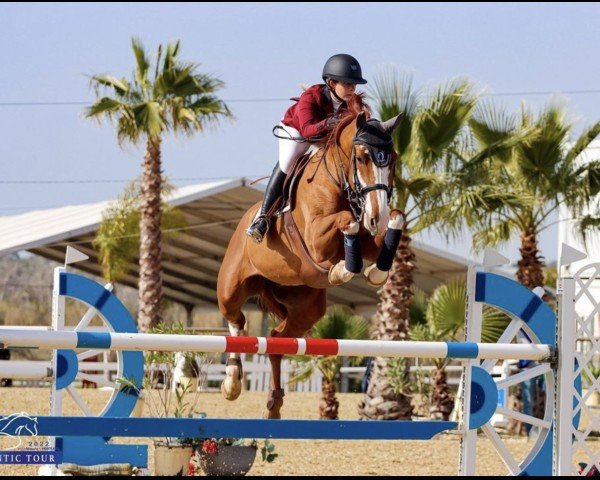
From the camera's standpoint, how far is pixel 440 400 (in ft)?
47.3

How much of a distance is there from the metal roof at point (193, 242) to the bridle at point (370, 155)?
15.8 meters

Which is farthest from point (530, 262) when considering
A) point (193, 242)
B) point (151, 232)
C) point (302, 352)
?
point (193, 242)

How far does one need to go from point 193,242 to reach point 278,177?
67.7 feet

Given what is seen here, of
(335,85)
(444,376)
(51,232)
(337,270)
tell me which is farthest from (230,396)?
(51,232)

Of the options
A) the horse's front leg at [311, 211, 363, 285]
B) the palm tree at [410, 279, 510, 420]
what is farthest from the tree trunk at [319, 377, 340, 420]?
the horse's front leg at [311, 211, 363, 285]

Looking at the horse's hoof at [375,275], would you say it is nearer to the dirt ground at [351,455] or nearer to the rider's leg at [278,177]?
the rider's leg at [278,177]

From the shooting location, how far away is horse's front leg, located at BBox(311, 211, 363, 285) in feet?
18.2

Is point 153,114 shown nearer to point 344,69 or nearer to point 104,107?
point 104,107

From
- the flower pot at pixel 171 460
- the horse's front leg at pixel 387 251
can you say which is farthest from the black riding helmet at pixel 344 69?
the flower pot at pixel 171 460

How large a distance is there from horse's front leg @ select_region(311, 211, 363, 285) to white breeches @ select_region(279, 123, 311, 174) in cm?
61

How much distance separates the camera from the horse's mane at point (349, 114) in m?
5.98

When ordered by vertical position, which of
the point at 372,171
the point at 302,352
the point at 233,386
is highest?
the point at 372,171

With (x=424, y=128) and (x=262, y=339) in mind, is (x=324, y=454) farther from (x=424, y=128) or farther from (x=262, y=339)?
(x=262, y=339)

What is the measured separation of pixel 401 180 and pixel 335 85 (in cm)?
752
